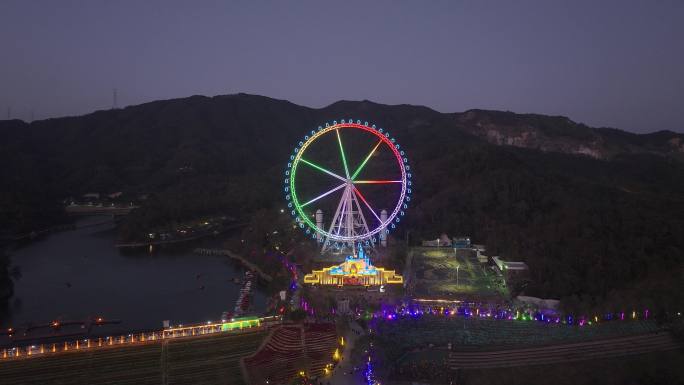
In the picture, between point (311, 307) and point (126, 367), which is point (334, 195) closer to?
point (311, 307)

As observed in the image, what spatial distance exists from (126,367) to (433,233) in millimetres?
28557

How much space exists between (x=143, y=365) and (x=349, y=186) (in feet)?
61.1

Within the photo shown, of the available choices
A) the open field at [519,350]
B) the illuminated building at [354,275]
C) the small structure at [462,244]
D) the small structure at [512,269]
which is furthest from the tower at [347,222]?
the open field at [519,350]

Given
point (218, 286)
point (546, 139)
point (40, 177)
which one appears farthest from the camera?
point (40, 177)

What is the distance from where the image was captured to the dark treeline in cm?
3133

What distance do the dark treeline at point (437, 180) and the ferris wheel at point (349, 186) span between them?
11.7ft

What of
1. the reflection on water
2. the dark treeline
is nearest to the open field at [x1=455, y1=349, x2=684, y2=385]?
the dark treeline

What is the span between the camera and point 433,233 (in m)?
45.3


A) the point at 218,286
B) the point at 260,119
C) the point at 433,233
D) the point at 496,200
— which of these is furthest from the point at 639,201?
the point at 260,119

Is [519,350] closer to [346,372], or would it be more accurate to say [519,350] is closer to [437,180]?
[346,372]

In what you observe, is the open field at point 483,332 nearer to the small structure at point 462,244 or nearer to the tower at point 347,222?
the tower at point 347,222

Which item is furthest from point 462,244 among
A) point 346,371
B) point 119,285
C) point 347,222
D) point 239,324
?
point 119,285

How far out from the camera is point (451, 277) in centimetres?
3381

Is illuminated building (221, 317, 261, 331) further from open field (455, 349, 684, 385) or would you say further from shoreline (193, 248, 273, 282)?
shoreline (193, 248, 273, 282)
